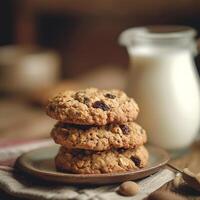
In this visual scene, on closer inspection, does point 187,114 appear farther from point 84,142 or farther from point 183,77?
point 84,142

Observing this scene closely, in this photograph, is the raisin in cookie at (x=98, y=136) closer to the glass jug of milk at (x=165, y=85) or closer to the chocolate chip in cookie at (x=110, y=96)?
the chocolate chip in cookie at (x=110, y=96)

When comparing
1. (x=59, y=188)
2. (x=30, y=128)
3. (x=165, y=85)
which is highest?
(x=165, y=85)

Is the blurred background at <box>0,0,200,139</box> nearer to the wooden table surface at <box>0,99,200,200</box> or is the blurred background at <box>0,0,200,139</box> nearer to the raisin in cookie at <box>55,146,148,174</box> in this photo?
the wooden table surface at <box>0,99,200,200</box>

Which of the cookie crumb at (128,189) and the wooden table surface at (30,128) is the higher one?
the cookie crumb at (128,189)

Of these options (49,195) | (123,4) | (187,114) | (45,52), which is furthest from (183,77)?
(123,4)

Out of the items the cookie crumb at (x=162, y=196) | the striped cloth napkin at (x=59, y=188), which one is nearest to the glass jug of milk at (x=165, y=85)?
the striped cloth napkin at (x=59, y=188)

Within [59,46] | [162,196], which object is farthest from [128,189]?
[59,46]

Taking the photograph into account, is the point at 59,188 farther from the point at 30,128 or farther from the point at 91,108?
the point at 30,128
